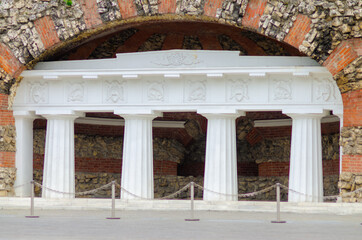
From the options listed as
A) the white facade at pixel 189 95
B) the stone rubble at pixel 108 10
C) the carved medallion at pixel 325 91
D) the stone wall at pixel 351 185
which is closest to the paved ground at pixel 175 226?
the stone wall at pixel 351 185

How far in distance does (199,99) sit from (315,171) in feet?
12.6

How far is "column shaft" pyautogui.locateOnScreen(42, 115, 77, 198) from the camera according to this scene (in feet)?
81.8

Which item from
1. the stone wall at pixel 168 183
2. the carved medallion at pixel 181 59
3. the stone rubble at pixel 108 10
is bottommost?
the stone wall at pixel 168 183

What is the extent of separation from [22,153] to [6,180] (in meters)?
0.97

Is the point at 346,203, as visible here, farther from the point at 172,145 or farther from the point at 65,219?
the point at 172,145

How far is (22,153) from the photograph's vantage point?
25.2m

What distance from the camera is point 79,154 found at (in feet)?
95.2

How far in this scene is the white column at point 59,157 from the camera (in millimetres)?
24922

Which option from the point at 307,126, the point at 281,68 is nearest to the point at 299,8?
the point at 281,68

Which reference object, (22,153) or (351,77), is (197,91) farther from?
(22,153)

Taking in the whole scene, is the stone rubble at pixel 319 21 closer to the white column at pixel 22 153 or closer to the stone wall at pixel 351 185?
the stone wall at pixel 351 185

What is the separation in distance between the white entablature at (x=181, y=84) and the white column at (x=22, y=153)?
360mm

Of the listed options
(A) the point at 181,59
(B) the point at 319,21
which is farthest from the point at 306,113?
(A) the point at 181,59

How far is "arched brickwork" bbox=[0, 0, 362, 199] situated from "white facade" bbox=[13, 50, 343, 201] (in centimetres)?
52
